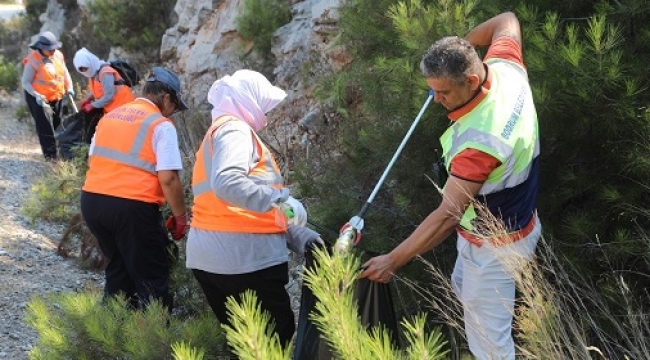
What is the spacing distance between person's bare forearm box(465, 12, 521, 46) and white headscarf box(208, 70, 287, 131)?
1.06 metres

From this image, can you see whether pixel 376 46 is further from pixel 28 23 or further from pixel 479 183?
pixel 28 23

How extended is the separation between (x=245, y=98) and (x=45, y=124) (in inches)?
288

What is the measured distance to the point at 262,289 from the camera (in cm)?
339

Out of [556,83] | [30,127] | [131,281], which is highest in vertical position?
[556,83]

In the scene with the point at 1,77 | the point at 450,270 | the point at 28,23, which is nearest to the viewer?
the point at 450,270

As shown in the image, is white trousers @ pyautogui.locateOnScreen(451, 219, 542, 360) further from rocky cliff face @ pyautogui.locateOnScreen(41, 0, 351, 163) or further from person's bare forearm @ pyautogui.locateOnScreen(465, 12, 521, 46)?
rocky cliff face @ pyautogui.locateOnScreen(41, 0, 351, 163)

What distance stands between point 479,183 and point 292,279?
112 inches

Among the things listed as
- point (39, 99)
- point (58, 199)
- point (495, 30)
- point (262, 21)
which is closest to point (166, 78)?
point (495, 30)

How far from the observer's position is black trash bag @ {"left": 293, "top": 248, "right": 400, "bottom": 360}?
9.92 ft

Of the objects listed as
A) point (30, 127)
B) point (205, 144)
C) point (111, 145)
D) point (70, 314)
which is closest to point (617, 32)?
point (205, 144)

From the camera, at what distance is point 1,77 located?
51.3ft

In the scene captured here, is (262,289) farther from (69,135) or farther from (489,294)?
(69,135)

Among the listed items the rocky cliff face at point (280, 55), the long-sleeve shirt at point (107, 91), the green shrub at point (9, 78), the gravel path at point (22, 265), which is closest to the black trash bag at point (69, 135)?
the gravel path at point (22, 265)

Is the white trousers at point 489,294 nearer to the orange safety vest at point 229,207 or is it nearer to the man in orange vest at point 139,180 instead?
the orange safety vest at point 229,207
